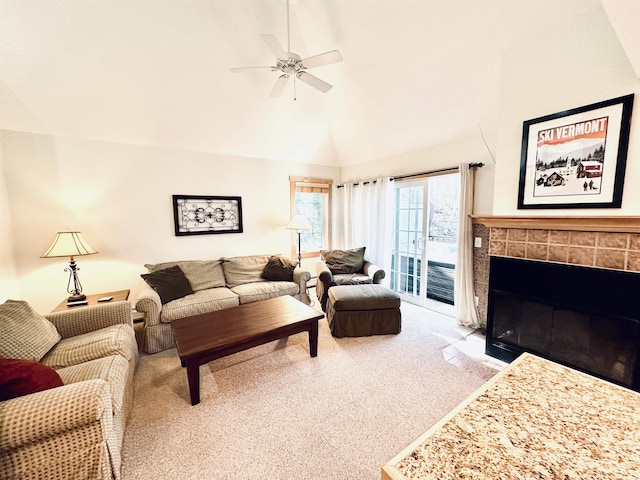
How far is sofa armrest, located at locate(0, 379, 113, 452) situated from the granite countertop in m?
1.43

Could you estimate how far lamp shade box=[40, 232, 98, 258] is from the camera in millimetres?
2574

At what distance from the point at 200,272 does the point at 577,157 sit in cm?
407

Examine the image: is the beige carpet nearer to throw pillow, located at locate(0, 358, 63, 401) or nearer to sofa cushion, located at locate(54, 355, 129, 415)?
sofa cushion, located at locate(54, 355, 129, 415)

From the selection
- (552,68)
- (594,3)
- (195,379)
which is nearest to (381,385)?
(195,379)

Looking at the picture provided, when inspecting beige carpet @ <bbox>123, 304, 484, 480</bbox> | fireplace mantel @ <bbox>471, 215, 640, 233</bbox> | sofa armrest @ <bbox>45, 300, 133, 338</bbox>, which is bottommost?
beige carpet @ <bbox>123, 304, 484, 480</bbox>

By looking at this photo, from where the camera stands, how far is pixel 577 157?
1979mm

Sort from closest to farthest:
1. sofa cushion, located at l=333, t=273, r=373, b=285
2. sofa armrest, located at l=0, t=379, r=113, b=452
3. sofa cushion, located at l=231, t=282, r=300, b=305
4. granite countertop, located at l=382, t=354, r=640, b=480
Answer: granite countertop, located at l=382, t=354, r=640, b=480 → sofa armrest, located at l=0, t=379, r=113, b=452 → sofa cushion, located at l=231, t=282, r=300, b=305 → sofa cushion, located at l=333, t=273, r=373, b=285

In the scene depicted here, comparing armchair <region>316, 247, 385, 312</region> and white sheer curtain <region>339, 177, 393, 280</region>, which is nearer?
armchair <region>316, 247, 385, 312</region>

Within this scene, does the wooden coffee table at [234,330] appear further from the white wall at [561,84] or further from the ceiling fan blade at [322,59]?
the ceiling fan blade at [322,59]

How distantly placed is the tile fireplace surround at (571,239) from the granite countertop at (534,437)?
148 centimetres

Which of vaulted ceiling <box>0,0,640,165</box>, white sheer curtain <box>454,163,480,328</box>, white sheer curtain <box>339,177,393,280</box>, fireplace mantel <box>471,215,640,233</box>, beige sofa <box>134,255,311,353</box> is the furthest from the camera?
white sheer curtain <box>339,177,393,280</box>

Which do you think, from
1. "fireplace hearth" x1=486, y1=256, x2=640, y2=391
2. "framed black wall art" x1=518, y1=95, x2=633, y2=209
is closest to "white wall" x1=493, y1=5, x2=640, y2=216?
"framed black wall art" x1=518, y1=95, x2=633, y2=209

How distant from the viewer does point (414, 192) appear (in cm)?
399

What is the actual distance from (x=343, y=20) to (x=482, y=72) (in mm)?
1458
